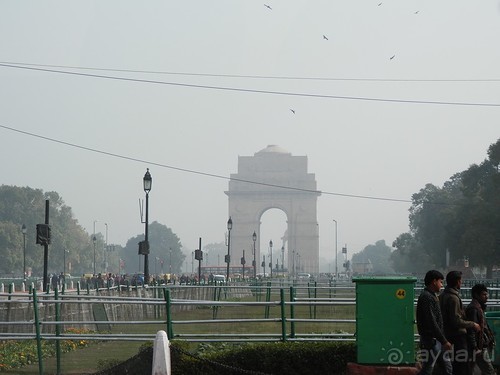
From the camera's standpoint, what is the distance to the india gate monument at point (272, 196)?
150 meters

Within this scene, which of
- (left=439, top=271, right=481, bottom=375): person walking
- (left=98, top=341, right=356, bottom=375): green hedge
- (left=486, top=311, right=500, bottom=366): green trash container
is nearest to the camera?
(left=439, top=271, right=481, bottom=375): person walking

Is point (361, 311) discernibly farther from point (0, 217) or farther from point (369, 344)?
point (0, 217)

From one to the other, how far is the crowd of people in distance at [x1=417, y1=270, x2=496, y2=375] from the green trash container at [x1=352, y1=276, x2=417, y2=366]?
1.92 feet

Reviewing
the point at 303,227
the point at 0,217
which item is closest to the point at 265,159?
the point at 303,227

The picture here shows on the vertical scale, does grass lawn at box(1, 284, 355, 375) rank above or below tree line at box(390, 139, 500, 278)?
below

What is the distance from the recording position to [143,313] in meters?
19.3

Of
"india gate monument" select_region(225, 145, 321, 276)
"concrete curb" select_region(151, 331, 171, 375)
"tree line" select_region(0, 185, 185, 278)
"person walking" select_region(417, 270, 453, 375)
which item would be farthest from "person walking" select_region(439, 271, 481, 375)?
"india gate monument" select_region(225, 145, 321, 276)

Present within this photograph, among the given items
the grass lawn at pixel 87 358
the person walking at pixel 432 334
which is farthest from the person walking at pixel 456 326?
the grass lawn at pixel 87 358

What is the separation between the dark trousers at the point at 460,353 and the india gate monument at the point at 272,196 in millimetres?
133025

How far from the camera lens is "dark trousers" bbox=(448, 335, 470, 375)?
12086 mm

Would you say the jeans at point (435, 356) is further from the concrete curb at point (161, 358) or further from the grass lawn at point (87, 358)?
the grass lawn at point (87, 358)

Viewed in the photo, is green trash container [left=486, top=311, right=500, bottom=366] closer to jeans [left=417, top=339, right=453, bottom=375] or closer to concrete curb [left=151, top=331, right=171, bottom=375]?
jeans [left=417, top=339, right=453, bottom=375]

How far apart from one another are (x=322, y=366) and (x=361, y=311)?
92.1 inches

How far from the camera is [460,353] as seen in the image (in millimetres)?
12117
